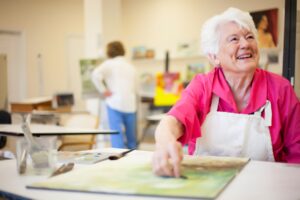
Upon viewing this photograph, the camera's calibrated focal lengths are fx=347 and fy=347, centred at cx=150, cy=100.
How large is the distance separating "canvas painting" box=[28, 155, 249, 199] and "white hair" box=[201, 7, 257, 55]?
0.59m

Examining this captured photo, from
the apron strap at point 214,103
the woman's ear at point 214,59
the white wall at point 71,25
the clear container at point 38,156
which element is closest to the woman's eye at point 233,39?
→ the woman's ear at point 214,59

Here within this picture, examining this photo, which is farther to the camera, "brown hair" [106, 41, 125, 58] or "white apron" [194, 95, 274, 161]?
"brown hair" [106, 41, 125, 58]

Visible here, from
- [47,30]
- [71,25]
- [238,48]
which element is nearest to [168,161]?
[238,48]

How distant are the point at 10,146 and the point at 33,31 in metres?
4.37

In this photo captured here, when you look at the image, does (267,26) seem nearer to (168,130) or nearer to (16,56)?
(16,56)

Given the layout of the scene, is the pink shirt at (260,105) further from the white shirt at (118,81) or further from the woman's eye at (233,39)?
→ the white shirt at (118,81)

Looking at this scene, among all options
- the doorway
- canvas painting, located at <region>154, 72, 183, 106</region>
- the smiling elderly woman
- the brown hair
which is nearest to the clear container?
the smiling elderly woman

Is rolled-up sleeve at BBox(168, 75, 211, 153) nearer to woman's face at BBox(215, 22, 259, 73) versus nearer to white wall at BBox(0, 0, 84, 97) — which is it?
woman's face at BBox(215, 22, 259, 73)

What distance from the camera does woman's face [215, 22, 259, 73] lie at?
4.87 ft

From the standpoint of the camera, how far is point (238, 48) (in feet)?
4.90

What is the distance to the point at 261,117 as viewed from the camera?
1452 mm

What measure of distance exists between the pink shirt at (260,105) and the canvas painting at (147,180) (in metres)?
0.25

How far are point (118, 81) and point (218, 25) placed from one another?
323 cm

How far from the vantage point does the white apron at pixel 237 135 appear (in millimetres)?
1439
